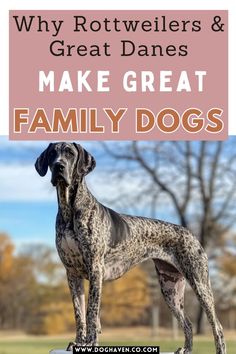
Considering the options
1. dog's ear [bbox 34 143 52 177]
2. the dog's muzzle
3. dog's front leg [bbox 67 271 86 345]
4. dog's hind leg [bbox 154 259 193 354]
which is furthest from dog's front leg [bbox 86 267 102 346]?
dog's hind leg [bbox 154 259 193 354]

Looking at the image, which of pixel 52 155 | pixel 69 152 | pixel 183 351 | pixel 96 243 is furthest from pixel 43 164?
pixel 183 351

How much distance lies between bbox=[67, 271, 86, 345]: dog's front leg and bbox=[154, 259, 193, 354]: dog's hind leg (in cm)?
96

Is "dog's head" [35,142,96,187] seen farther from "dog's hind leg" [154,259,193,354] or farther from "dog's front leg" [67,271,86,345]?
"dog's hind leg" [154,259,193,354]

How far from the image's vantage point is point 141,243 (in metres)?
5.72

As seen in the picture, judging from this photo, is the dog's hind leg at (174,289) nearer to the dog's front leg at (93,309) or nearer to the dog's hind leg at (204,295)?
the dog's hind leg at (204,295)

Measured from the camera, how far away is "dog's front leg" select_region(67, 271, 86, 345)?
217 inches

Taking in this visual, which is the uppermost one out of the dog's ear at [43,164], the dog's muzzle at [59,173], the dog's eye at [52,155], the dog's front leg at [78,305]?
the dog's eye at [52,155]

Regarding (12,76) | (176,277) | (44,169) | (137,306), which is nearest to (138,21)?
(12,76)

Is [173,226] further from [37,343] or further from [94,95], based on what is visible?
[37,343]

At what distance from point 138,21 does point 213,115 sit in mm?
1232

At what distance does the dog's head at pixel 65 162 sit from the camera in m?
5.18

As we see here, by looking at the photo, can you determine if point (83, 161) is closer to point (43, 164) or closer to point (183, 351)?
point (43, 164)

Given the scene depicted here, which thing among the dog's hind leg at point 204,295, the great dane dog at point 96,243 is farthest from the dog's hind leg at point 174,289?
the dog's hind leg at point 204,295

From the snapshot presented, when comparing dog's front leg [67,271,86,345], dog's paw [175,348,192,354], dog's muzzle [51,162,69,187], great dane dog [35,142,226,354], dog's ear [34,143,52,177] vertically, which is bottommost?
dog's paw [175,348,192,354]
